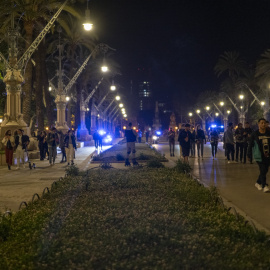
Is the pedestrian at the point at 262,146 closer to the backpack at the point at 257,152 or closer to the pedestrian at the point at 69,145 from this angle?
the backpack at the point at 257,152

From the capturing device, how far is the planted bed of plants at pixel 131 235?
16.2 ft

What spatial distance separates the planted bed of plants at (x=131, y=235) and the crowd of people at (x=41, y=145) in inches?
375

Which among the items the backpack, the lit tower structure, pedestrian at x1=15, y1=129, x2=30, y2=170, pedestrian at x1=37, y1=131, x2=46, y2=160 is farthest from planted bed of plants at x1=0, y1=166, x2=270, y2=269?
the lit tower structure

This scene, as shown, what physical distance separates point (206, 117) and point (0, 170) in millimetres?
111294

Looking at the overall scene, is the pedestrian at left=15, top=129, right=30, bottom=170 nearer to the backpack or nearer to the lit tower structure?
the lit tower structure

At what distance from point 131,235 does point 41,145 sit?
18792 millimetres

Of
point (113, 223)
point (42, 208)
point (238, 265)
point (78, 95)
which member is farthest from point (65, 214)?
point (78, 95)

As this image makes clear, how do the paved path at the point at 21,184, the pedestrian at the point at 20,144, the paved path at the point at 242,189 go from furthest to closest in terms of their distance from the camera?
the pedestrian at the point at 20,144, the paved path at the point at 21,184, the paved path at the point at 242,189

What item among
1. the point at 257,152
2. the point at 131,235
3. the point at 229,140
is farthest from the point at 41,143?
the point at 131,235

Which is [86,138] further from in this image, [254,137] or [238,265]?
[238,265]

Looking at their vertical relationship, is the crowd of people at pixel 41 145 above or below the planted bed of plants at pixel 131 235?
above

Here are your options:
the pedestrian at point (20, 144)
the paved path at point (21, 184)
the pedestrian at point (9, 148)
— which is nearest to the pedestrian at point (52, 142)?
the paved path at point (21, 184)

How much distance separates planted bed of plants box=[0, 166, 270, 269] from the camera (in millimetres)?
4934

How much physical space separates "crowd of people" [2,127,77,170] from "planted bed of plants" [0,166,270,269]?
953cm
